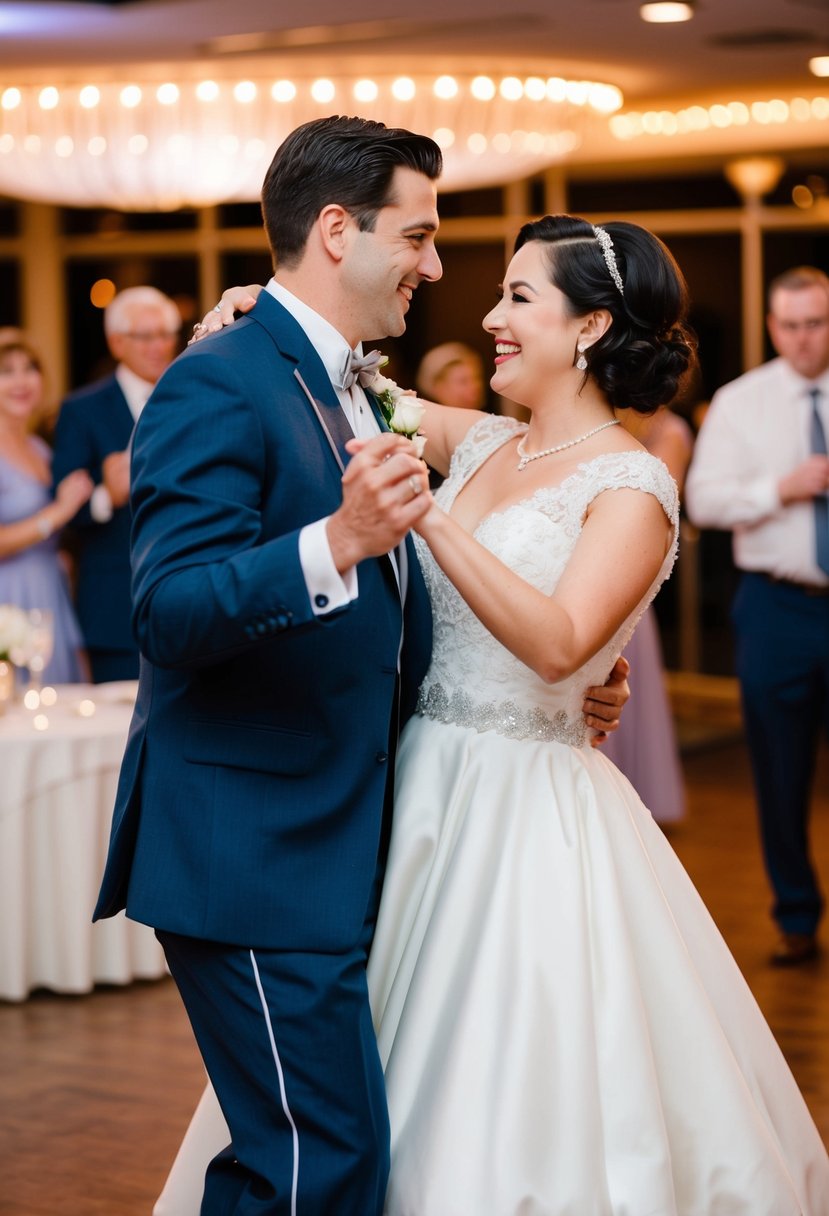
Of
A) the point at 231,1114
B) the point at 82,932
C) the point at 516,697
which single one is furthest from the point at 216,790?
the point at 82,932

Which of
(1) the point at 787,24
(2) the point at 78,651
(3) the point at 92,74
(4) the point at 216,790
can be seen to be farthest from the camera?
(3) the point at 92,74

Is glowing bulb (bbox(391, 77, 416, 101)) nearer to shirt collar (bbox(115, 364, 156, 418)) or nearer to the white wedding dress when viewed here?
shirt collar (bbox(115, 364, 156, 418))

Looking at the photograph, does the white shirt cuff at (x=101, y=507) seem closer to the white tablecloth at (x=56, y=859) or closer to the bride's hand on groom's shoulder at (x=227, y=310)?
the white tablecloth at (x=56, y=859)

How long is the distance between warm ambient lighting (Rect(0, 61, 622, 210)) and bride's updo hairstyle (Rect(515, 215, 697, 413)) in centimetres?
420

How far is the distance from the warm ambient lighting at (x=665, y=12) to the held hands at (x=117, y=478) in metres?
2.64


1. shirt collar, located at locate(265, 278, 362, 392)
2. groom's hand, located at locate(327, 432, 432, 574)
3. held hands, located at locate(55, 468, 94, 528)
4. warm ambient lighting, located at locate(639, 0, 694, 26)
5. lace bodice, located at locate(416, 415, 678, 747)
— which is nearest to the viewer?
groom's hand, located at locate(327, 432, 432, 574)

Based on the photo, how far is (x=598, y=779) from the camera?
8.23ft

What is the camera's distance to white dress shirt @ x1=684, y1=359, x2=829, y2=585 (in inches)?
192

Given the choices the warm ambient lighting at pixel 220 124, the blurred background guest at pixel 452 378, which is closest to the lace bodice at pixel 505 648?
the blurred background guest at pixel 452 378

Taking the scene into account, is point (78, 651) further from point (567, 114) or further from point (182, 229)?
point (182, 229)

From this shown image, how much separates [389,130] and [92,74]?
19.7ft

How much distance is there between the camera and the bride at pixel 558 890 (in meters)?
2.22

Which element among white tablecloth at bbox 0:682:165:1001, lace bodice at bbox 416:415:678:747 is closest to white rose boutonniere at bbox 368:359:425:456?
lace bodice at bbox 416:415:678:747

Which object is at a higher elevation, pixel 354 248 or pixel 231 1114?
pixel 354 248
